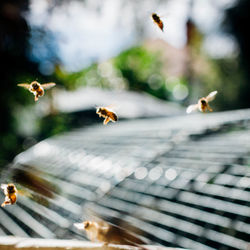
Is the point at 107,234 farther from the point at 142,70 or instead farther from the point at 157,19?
the point at 142,70

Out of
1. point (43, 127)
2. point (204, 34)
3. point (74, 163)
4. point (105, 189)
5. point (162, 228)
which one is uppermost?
point (204, 34)

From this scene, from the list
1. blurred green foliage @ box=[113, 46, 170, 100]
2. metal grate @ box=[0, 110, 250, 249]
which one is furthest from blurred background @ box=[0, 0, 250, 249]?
blurred green foliage @ box=[113, 46, 170, 100]

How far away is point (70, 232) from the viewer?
5.48 ft

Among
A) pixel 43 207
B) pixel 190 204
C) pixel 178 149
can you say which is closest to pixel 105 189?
pixel 43 207

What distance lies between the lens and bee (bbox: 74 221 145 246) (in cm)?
127

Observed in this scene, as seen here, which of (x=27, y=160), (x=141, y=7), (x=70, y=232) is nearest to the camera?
(x=70, y=232)

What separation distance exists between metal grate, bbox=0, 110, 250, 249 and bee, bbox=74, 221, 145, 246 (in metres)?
0.20

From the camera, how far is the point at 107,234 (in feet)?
4.73

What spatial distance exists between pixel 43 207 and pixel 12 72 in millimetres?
3624

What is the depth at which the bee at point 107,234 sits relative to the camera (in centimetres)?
127

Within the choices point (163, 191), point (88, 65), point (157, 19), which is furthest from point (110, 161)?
point (88, 65)

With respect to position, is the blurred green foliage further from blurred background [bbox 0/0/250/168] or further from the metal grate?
the metal grate

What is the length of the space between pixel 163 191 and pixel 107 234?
873mm

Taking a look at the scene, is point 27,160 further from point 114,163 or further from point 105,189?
point 105,189
